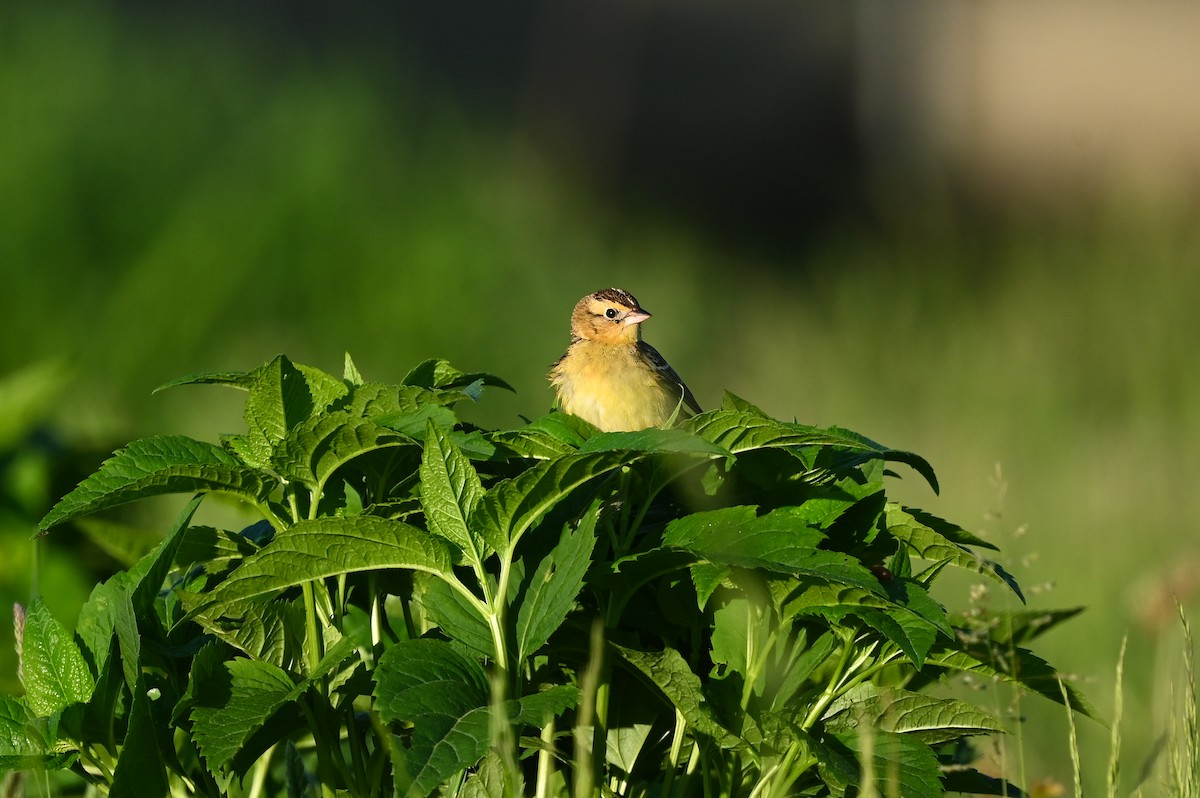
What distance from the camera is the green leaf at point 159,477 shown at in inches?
72.8

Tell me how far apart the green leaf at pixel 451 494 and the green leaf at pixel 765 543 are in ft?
0.76

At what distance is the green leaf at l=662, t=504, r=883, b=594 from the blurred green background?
1050 millimetres

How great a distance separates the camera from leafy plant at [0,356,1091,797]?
1.77m

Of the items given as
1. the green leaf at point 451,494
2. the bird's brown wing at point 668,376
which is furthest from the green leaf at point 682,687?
the bird's brown wing at point 668,376

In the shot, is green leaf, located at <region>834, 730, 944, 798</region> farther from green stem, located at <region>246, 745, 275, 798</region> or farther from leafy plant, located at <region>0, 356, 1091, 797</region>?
green stem, located at <region>246, 745, 275, 798</region>

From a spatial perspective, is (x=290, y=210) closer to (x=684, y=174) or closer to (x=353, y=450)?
(x=684, y=174)


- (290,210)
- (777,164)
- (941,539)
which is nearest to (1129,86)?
(777,164)

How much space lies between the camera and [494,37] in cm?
1197

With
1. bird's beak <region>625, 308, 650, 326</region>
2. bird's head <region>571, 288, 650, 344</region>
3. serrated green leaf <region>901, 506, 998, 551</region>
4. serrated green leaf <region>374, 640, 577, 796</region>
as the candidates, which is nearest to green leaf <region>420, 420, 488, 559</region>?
Result: serrated green leaf <region>374, 640, 577, 796</region>

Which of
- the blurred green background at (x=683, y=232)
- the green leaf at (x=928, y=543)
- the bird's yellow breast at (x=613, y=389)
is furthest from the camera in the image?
the blurred green background at (x=683, y=232)

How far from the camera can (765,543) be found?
176 cm

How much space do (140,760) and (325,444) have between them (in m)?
0.45

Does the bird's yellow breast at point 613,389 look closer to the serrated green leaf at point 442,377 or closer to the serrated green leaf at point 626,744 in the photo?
the serrated green leaf at point 442,377

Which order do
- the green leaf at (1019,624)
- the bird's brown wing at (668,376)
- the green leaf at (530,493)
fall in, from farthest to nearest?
the bird's brown wing at (668,376) → the green leaf at (1019,624) → the green leaf at (530,493)
